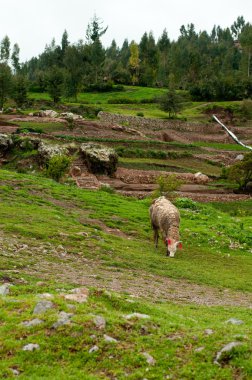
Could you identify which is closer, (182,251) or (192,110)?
(182,251)

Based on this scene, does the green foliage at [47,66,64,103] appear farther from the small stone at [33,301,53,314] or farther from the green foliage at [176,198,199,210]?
the small stone at [33,301,53,314]

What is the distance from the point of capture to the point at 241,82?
413ft

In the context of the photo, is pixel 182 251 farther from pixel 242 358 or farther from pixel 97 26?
pixel 97 26

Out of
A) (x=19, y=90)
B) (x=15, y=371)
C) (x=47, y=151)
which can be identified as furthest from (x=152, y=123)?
(x=15, y=371)

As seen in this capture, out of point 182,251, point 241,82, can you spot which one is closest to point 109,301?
point 182,251

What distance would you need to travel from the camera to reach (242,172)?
176 ft

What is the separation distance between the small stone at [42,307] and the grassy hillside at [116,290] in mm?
122

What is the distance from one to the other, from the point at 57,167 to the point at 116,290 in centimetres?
2983

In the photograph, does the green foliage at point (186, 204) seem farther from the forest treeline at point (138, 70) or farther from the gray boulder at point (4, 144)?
the forest treeline at point (138, 70)

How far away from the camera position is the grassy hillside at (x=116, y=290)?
8.26 meters

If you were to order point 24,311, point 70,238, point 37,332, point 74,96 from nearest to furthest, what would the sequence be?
point 37,332 < point 24,311 < point 70,238 < point 74,96

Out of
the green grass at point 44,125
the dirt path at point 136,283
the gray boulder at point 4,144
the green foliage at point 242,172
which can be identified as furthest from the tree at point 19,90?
the dirt path at point 136,283

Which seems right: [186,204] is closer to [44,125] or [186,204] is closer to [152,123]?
[44,125]

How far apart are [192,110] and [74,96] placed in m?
28.5
